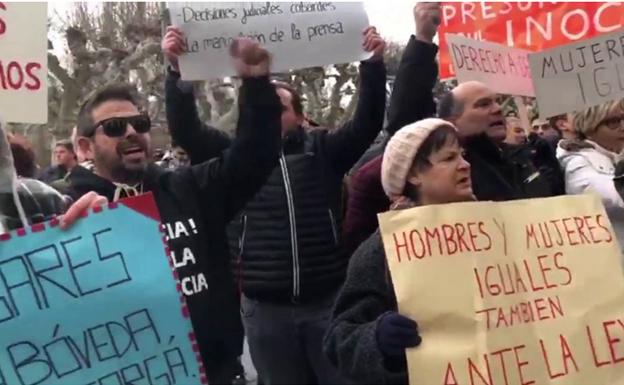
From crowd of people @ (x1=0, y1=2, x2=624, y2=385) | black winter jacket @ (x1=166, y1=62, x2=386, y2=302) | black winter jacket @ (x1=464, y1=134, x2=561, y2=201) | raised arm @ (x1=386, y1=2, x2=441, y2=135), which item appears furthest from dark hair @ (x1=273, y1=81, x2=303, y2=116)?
black winter jacket @ (x1=464, y1=134, x2=561, y2=201)

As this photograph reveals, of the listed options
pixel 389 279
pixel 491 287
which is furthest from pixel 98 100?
pixel 491 287

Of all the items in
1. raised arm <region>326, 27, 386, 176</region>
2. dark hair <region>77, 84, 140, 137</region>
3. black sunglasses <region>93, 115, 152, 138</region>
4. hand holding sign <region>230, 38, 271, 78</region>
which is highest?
hand holding sign <region>230, 38, 271, 78</region>

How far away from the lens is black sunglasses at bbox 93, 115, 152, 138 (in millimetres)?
2709

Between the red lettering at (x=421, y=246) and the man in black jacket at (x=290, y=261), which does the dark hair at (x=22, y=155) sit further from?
the red lettering at (x=421, y=246)

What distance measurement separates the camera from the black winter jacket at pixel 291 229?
384cm

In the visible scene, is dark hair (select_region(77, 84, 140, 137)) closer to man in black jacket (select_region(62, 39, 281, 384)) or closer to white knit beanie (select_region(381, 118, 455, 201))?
man in black jacket (select_region(62, 39, 281, 384))

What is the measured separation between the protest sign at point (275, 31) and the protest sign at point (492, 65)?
73 cm

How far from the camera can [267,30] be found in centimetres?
369

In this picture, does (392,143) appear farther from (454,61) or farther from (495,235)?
(454,61)

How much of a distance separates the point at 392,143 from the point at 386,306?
448mm

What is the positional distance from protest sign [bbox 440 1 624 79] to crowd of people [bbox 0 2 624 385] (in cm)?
87

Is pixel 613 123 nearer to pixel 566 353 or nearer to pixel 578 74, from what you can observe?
pixel 578 74

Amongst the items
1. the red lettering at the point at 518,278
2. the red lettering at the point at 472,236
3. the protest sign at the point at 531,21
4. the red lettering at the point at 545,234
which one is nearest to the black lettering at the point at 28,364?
the red lettering at the point at 472,236

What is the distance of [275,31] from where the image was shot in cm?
371
